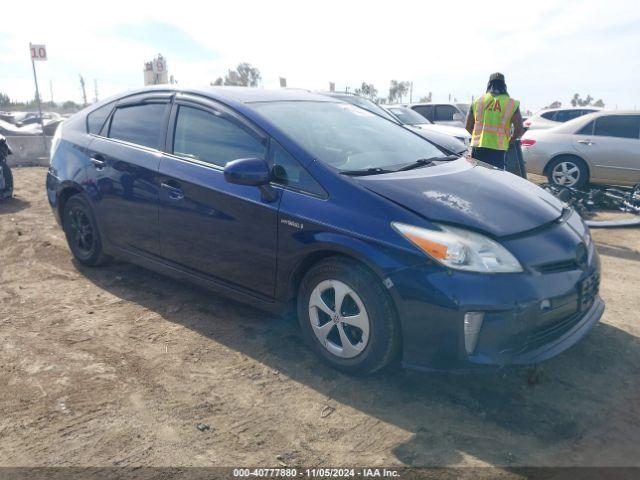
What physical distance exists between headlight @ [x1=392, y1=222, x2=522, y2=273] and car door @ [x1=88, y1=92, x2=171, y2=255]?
2.13 metres

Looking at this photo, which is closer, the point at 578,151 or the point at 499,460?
the point at 499,460

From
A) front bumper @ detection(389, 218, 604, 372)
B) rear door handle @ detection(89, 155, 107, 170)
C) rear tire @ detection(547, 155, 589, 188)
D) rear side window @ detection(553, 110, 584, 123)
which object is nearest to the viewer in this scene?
front bumper @ detection(389, 218, 604, 372)

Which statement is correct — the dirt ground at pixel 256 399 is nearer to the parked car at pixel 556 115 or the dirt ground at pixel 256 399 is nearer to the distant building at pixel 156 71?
the parked car at pixel 556 115

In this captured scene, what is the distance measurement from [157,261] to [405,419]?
91.4 inches

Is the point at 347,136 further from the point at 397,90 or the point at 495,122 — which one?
the point at 397,90

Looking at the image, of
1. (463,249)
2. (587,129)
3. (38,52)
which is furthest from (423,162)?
(38,52)

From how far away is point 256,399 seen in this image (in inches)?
122

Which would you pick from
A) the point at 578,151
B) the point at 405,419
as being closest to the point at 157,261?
the point at 405,419

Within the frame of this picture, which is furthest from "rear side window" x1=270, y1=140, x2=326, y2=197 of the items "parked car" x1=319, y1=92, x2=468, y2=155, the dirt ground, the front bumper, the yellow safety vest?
the yellow safety vest

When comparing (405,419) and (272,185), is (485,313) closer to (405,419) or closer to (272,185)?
(405,419)

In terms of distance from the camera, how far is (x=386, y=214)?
3027mm

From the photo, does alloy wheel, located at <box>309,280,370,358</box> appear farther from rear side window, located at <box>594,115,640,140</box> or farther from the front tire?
rear side window, located at <box>594,115,640,140</box>

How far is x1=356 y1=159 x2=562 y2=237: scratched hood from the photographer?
303 cm

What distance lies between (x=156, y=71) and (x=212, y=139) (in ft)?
40.3
